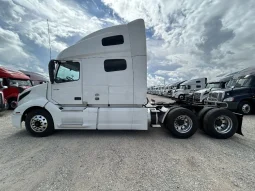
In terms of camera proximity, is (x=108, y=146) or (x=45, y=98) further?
(x=45, y=98)

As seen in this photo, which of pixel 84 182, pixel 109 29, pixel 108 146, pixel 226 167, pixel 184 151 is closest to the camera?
pixel 84 182

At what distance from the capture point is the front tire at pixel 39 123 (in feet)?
14.5

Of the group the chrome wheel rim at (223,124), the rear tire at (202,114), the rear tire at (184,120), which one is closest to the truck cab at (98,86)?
the rear tire at (184,120)

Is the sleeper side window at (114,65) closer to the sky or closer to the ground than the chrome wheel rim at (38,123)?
closer to the sky

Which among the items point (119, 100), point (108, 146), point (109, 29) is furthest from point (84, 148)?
point (109, 29)

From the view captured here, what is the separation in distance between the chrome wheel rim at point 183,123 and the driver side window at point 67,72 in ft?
12.0

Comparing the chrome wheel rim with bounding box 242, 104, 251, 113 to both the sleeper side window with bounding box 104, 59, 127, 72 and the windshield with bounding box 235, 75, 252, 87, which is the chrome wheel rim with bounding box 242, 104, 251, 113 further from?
the sleeper side window with bounding box 104, 59, 127, 72

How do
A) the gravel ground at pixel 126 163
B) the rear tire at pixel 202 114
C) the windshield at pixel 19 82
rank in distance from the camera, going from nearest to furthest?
1. the gravel ground at pixel 126 163
2. the rear tire at pixel 202 114
3. the windshield at pixel 19 82

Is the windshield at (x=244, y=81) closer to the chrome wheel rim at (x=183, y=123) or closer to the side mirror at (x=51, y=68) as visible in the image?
the chrome wheel rim at (x=183, y=123)

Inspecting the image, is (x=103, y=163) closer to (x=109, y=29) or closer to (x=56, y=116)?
(x=56, y=116)

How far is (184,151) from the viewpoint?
3439 millimetres

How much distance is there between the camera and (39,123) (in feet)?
14.5

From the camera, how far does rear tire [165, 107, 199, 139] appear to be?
14.0 ft

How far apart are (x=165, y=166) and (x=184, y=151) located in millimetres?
959
